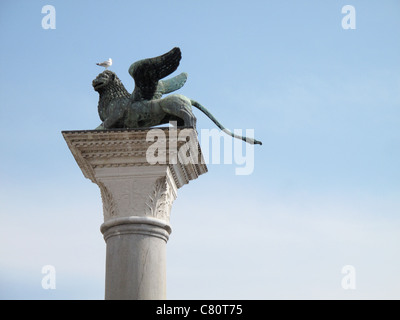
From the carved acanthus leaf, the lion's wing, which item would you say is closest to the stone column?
the carved acanthus leaf

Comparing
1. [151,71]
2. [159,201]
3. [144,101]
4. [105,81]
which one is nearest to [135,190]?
[159,201]

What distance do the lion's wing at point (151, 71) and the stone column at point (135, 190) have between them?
108 cm

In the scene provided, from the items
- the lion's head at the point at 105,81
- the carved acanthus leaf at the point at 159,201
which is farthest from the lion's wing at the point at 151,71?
the carved acanthus leaf at the point at 159,201

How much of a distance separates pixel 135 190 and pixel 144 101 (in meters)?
1.55

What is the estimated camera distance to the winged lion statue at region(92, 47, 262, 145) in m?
10.7

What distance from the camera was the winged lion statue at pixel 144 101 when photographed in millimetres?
10680

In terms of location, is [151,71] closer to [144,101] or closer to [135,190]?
[144,101]

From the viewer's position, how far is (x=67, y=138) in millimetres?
10180

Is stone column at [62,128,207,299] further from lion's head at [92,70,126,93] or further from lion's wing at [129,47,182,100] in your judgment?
lion's head at [92,70,126,93]

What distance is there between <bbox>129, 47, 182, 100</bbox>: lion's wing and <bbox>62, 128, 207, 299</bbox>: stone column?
1085mm

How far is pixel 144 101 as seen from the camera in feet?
36.0

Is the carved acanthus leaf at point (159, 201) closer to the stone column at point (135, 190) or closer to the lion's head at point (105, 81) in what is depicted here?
the stone column at point (135, 190)
